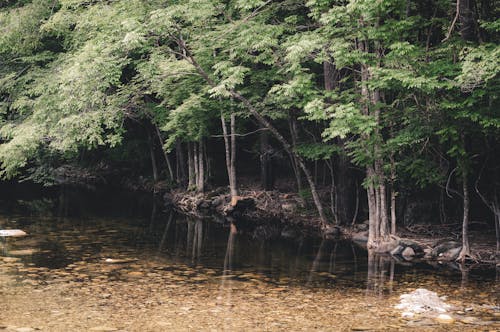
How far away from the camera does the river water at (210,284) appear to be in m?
8.09

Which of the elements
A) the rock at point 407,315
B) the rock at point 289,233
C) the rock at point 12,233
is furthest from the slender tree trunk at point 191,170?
the rock at point 407,315

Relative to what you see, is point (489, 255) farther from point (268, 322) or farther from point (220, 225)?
point (220, 225)

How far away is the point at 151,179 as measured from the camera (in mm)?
29188

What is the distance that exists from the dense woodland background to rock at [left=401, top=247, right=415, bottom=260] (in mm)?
866

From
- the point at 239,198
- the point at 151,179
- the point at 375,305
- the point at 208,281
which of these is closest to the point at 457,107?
the point at 375,305

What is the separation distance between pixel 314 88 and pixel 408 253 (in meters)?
4.68

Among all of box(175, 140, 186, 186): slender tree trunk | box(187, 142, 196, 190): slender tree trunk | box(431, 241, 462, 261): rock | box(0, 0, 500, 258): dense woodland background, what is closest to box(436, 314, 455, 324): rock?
box(0, 0, 500, 258): dense woodland background

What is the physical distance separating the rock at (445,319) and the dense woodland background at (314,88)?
3.73 meters

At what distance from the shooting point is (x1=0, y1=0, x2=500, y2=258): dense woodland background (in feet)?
38.4

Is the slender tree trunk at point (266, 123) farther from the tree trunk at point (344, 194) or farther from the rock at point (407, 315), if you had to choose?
the rock at point (407, 315)

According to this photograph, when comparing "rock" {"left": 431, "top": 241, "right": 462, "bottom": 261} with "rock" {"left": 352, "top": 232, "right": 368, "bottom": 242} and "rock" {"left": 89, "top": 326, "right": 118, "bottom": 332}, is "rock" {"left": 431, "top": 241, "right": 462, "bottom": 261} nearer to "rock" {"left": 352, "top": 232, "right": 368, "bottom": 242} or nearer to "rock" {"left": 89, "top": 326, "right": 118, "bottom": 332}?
"rock" {"left": 352, "top": 232, "right": 368, "bottom": 242}

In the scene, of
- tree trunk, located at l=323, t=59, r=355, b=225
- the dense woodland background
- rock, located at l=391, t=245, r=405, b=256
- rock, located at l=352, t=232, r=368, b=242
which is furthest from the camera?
tree trunk, located at l=323, t=59, r=355, b=225

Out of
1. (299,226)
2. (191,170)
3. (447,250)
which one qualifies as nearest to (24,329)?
(447,250)

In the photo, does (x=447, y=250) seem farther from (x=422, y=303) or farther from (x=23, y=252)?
(x=23, y=252)
